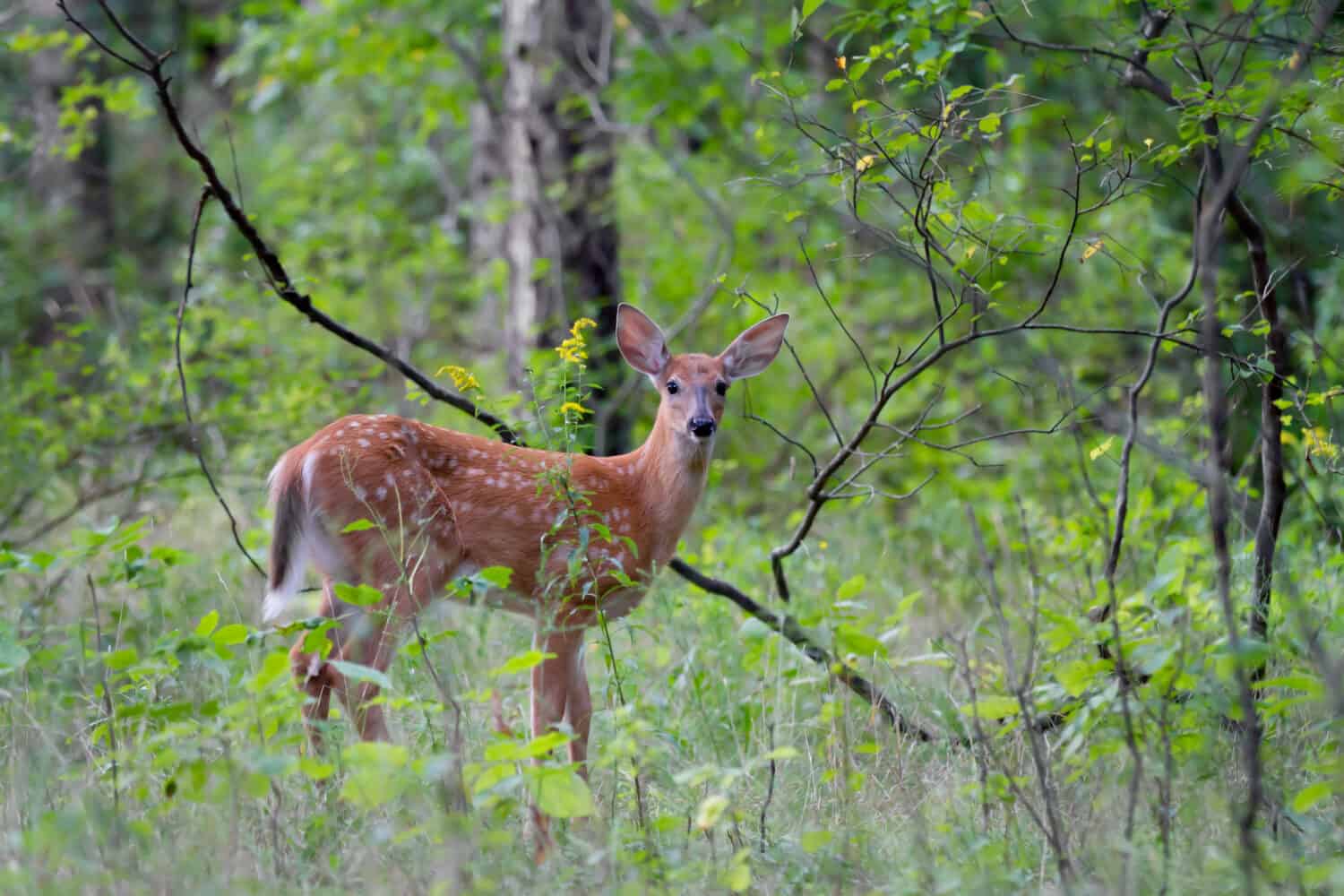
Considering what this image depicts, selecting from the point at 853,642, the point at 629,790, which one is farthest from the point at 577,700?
the point at 853,642

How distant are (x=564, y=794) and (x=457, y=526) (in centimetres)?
191

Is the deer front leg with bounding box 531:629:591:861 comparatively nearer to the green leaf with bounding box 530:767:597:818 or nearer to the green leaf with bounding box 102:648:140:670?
the green leaf with bounding box 530:767:597:818

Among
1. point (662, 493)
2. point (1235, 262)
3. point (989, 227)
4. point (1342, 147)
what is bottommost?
point (662, 493)

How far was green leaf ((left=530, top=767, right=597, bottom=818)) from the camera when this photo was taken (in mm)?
3260

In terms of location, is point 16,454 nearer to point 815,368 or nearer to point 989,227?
point 989,227

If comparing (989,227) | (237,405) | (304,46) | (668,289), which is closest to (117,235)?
(304,46)

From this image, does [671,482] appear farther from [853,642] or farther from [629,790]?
[853,642]

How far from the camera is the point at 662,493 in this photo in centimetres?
536

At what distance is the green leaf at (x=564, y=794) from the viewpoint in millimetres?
3260

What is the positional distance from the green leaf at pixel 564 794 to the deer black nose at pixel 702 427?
2.15 m

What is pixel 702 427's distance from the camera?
17.2 ft

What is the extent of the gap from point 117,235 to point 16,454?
10.5 meters

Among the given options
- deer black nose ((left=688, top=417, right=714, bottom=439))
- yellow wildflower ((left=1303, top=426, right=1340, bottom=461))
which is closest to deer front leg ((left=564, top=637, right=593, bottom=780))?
deer black nose ((left=688, top=417, right=714, bottom=439))

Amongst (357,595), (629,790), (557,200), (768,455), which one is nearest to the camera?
→ (357,595)
